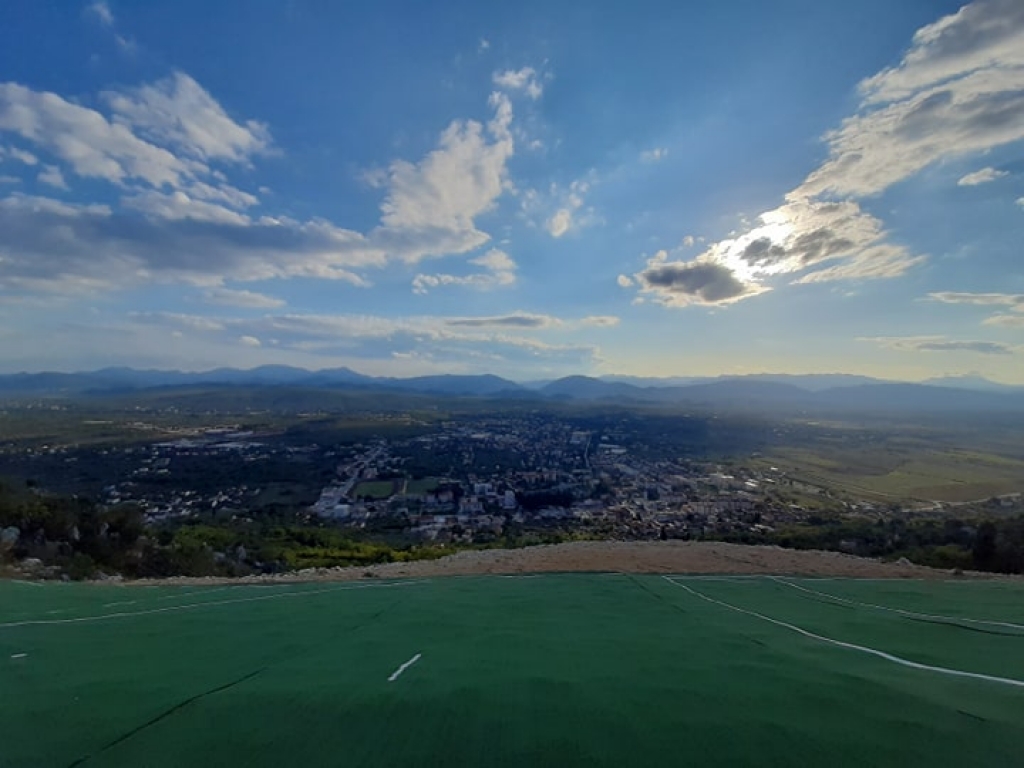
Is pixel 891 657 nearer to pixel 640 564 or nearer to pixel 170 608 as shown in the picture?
pixel 640 564

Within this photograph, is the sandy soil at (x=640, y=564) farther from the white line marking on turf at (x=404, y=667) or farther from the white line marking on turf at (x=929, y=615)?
the white line marking on turf at (x=404, y=667)

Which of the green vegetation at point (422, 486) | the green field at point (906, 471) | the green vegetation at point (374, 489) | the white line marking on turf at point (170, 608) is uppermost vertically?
the white line marking on turf at point (170, 608)

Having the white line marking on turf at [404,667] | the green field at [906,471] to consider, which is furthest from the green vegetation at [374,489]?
the white line marking on turf at [404,667]

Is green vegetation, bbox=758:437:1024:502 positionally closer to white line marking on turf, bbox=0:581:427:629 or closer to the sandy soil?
the sandy soil

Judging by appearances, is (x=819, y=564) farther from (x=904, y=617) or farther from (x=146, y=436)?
(x=146, y=436)

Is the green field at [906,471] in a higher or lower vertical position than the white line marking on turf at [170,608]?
lower

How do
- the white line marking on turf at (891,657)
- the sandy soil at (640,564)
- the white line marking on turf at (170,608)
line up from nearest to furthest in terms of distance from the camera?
the white line marking on turf at (891,657)
the white line marking on turf at (170,608)
the sandy soil at (640,564)

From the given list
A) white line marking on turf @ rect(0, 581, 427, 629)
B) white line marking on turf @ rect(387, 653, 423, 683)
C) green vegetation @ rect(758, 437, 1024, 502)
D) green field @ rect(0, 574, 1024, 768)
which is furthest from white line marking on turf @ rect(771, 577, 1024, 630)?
green vegetation @ rect(758, 437, 1024, 502)
